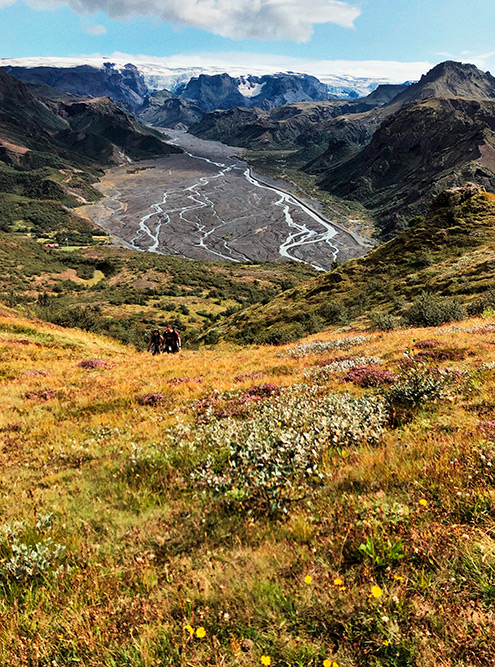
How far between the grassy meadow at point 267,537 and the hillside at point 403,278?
19.7 m

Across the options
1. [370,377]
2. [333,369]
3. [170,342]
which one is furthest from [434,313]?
[170,342]

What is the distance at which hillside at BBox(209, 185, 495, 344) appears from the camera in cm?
3027

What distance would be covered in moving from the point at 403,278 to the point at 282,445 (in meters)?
39.7

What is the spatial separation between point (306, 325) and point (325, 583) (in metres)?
31.2

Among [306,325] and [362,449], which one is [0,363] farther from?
[306,325]

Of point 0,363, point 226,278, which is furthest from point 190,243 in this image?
point 0,363

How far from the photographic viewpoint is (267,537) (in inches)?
145

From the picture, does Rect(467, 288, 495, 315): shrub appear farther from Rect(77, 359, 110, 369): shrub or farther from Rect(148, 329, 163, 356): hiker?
Rect(77, 359, 110, 369): shrub

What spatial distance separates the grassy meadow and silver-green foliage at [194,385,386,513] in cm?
4

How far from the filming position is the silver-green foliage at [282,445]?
432 centimetres

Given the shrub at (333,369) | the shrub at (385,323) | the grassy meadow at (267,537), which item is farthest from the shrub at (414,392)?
the shrub at (385,323)

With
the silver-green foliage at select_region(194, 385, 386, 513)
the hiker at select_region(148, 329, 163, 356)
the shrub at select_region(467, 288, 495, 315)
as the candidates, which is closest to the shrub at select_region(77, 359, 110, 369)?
the hiker at select_region(148, 329, 163, 356)

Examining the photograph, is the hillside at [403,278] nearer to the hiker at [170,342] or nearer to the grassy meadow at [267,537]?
the hiker at [170,342]

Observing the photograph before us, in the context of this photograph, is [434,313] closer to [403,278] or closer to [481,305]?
[481,305]
